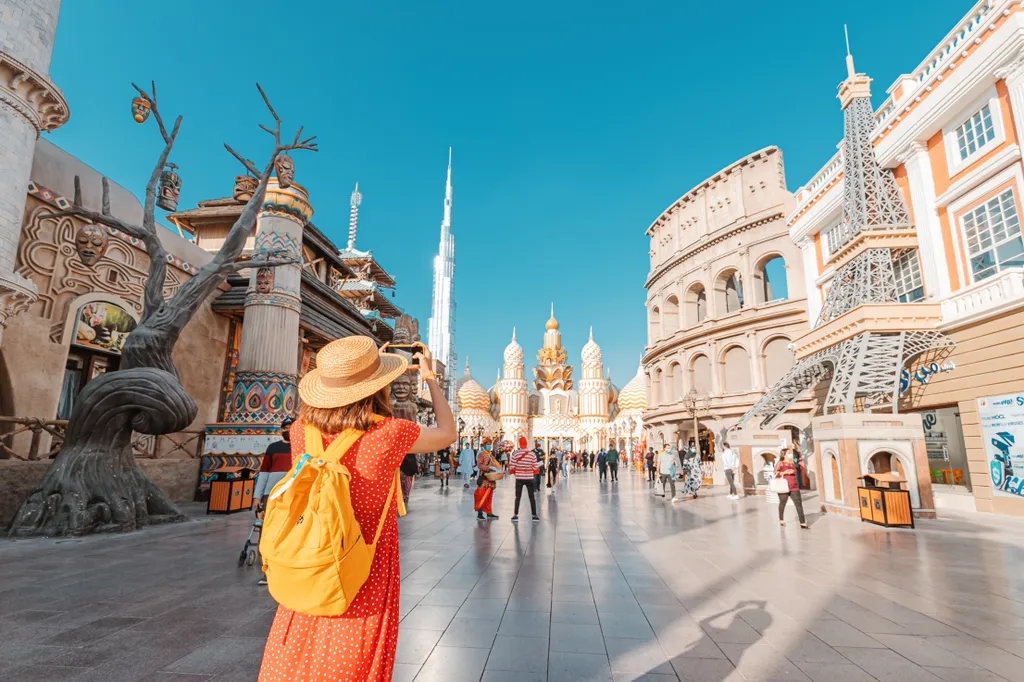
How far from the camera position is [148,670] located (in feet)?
10.5

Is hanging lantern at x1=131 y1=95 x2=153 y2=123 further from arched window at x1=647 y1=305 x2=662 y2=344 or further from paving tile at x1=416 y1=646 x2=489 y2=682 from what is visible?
arched window at x1=647 y1=305 x2=662 y2=344

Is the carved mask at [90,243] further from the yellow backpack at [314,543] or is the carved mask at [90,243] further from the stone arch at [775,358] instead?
the stone arch at [775,358]

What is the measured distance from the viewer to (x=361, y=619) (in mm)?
1813

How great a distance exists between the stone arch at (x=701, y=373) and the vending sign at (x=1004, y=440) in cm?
1555

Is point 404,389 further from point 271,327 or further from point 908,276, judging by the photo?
point 908,276

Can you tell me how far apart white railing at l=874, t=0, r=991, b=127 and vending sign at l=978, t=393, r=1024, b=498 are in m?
8.75

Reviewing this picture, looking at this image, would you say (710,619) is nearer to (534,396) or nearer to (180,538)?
(180,538)

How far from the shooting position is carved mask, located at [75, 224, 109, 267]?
9.17m

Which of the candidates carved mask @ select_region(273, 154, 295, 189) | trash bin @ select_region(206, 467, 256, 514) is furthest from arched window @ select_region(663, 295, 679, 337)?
trash bin @ select_region(206, 467, 256, 514)

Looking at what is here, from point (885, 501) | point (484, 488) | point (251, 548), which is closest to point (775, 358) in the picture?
point (885, 501)

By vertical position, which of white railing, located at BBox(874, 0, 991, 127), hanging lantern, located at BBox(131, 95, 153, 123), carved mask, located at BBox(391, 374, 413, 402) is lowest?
carved mask, located at BBox(391, 374, 413, 402)

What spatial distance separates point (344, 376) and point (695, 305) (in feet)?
101

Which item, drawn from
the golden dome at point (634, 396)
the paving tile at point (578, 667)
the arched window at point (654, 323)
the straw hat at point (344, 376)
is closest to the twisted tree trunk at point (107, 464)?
the paving tile at point (578, 667)

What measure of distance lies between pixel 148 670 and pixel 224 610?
1.22 meters
